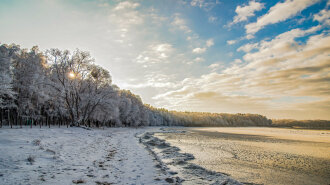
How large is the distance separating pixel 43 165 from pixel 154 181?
18.2 feet

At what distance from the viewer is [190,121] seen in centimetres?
19500

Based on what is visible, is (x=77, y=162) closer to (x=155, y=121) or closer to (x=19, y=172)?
(x=19, y=172)

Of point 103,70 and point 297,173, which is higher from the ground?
point 103,70

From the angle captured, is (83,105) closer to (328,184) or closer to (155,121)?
(328,184)

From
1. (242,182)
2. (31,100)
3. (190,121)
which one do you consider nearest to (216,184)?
(242,182)

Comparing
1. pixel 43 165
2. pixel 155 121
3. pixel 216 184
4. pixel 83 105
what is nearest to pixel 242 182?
pixel 216 184

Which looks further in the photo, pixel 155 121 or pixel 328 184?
pixel 155 121

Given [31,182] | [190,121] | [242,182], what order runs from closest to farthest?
[31,182]
[242,182]
[190,121]

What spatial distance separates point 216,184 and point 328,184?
625cm

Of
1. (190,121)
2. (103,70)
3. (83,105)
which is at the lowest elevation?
(190,121)

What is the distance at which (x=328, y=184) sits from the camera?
368 inches

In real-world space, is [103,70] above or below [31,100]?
above

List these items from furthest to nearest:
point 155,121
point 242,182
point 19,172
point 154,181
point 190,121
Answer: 1. point 190,121
2. point 155,121
3. point 242,182
4. point 154,181
5. point 19,172

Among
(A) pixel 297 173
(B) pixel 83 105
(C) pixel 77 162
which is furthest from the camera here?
(B) pixel 83 105
